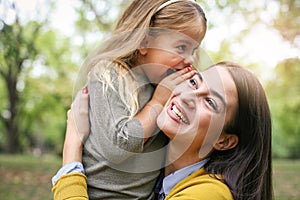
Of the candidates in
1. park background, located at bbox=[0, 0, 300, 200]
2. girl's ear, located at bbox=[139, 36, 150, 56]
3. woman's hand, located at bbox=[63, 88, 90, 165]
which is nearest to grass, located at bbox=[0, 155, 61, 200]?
park background, located at bbox=[0, 0, 300, 200]

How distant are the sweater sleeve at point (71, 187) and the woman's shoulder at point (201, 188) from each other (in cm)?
41

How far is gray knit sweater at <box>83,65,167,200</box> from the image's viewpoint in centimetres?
204

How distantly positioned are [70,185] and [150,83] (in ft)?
2.23

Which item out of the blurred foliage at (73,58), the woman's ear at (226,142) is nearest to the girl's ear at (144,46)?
the woman's ear at (226,142)

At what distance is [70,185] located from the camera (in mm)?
2010

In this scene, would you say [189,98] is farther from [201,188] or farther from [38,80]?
[38,80]

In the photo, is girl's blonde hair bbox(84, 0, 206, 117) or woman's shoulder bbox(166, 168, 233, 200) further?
girl's blonde hair bbox(84, 0, 206, 117)

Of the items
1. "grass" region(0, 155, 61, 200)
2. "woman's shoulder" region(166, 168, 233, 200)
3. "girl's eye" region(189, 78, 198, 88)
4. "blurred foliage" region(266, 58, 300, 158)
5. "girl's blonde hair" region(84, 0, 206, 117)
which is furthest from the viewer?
"blurred foliage" region(266, 58, 300, 158)

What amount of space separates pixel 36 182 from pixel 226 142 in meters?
7.85

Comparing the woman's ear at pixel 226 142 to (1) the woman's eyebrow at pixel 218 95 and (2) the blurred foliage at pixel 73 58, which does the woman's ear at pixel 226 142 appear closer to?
(1) the woman's eyebrow at pixel 218 95

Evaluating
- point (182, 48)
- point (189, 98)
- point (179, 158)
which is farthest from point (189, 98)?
point (182, 48)

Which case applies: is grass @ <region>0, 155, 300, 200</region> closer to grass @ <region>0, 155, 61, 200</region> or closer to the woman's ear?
grass @ <region>0, 155, 61, 200</region>

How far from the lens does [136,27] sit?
246cm

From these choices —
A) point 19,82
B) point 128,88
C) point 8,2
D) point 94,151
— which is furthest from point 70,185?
point 19,82
